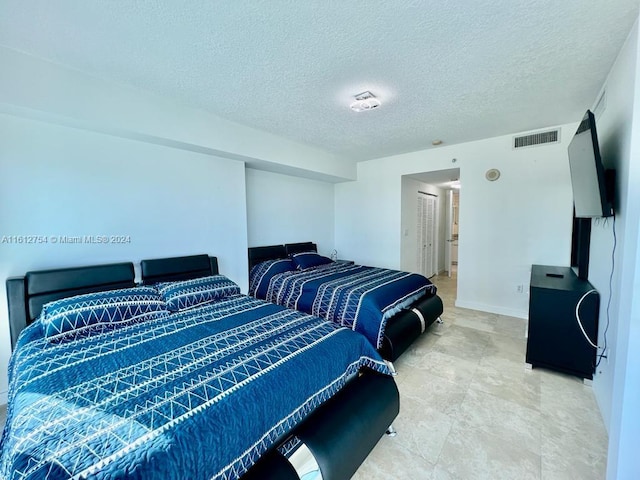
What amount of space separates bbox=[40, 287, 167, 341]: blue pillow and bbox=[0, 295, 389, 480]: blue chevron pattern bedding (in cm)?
9

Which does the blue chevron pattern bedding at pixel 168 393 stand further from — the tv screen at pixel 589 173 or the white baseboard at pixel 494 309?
the white baseboard at pixel 494 309

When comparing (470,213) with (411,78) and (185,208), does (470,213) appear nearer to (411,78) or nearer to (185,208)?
(411,78)

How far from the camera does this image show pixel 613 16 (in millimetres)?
1584

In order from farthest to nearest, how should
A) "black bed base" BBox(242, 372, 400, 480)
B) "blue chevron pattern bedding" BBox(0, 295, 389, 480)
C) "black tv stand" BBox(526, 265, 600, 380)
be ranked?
"black tv stand" BBox(526, 265, 600, 380), "black bed base" BBox(242, 372, 400, 480), "blue chevron pattern bedding" BBox(0, 295, 389, 480)

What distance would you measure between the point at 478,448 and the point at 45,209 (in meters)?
3.69

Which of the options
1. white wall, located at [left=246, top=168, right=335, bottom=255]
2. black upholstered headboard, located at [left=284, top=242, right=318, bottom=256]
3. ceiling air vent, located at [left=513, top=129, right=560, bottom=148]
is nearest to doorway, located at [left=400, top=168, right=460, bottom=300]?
ceiling air vent, located at [left=513, top=129, right=560, bottom=148]

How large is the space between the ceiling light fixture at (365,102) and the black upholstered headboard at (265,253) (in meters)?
2.40

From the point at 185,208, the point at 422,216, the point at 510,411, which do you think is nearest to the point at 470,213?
the point at 422,216

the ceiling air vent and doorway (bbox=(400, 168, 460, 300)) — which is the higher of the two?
the ceiling air vent

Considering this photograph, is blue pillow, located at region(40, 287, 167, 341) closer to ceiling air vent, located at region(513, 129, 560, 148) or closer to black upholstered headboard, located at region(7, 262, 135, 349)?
black upholstered headboard, located at region(7, 262, 135, 349)

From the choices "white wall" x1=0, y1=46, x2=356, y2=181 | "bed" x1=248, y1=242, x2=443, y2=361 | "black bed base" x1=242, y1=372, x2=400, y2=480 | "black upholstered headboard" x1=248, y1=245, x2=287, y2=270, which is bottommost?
"black bed base" x1=242, y1=372, x2=400, y2=480

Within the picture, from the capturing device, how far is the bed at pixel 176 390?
970 mm

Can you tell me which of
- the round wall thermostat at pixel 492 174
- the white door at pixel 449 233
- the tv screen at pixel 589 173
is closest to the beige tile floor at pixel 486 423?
the tv screen at pixel 589 173

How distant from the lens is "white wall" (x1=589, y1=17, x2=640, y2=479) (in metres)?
1.24
